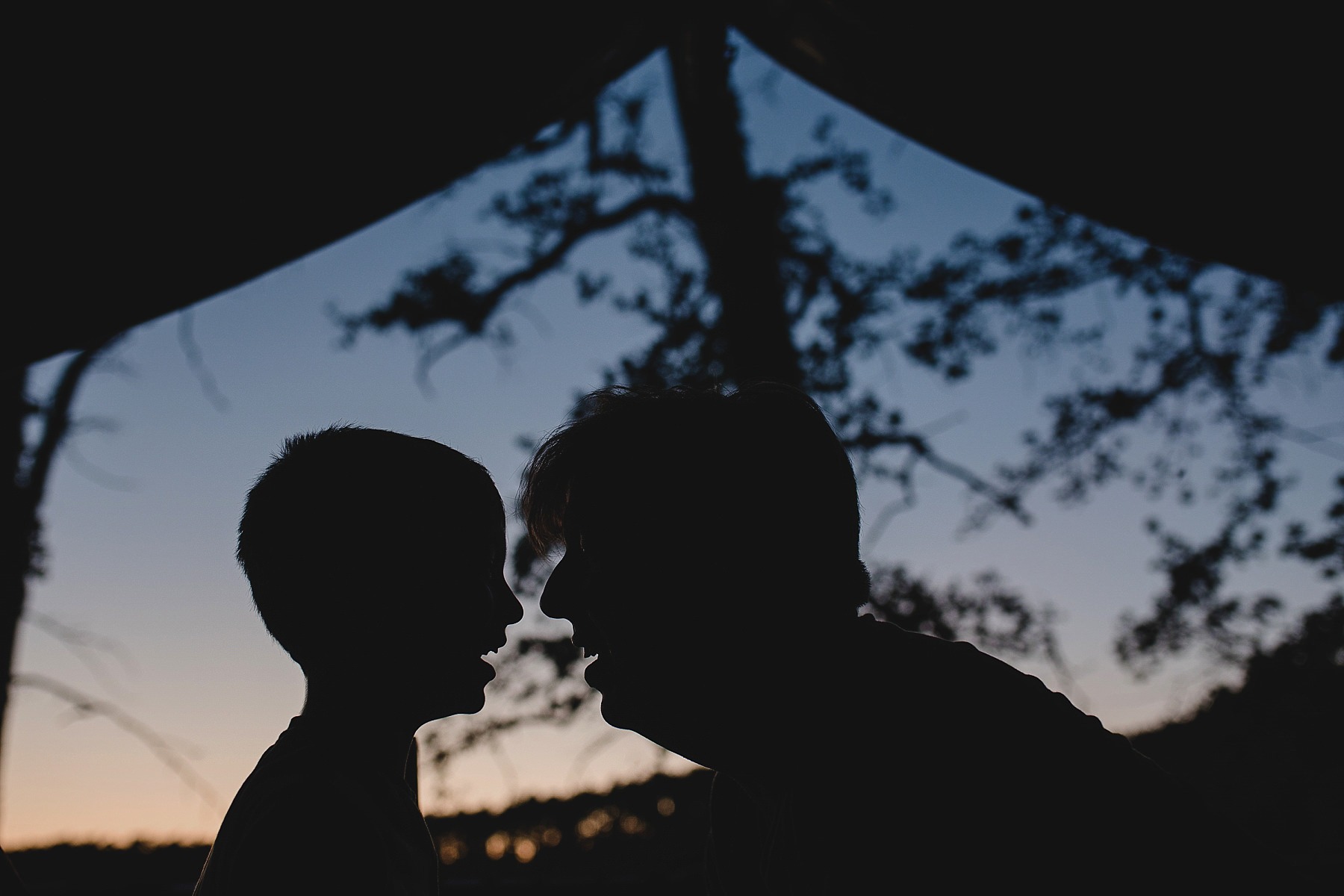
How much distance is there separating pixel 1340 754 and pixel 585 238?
18.5 feet

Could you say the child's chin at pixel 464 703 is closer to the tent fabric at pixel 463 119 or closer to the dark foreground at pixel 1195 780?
the tent fabric at pixel 463 119

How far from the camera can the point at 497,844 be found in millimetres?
5375

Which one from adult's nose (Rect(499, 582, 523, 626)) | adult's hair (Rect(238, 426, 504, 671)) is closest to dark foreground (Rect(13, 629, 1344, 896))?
adult's nose (Rect(499, 582, 523, 626))

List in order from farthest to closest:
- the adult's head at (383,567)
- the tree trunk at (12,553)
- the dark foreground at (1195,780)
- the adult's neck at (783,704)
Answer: the dark foreground at (1195,780), the tree trunk at (12,553), the adult's head at (383,567), the adult's neck at (783,704)

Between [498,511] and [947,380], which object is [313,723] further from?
[947,380]

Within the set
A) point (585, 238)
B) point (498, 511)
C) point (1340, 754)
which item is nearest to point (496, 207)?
point (585, 238)

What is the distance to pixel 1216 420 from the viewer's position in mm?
5484

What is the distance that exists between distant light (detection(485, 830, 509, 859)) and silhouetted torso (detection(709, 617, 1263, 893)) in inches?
197

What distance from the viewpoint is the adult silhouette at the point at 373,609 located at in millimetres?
1123

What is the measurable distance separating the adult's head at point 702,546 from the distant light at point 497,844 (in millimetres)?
4863

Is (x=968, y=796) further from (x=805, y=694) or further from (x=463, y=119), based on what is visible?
(x=463, y=119)

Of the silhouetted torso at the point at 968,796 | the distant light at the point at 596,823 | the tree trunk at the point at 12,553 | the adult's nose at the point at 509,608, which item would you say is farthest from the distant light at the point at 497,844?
the silhouetted torso at the point at 968,796

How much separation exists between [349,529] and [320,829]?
18.2 inches

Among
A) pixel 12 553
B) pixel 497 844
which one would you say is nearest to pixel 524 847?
pixel 497 844
